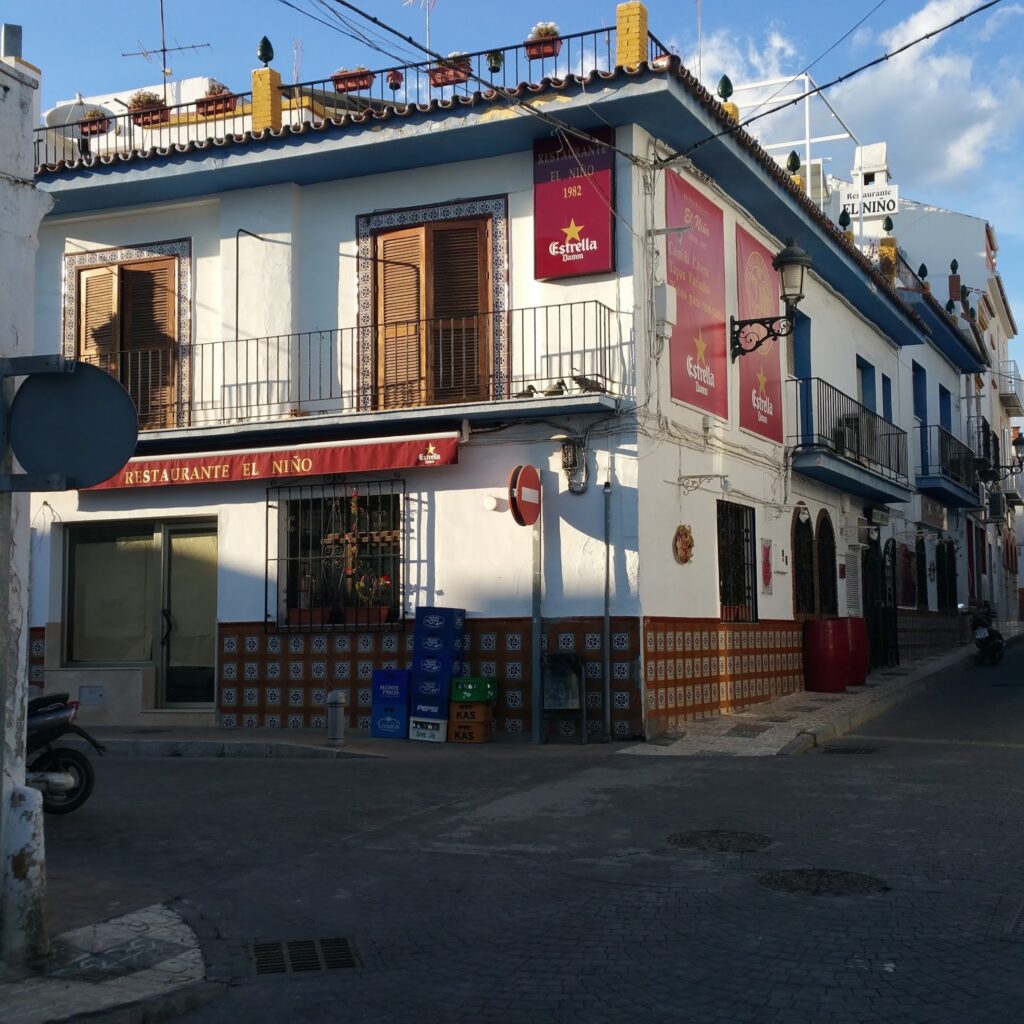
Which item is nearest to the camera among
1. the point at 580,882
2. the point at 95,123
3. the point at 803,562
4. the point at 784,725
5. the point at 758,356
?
the point at 580,882

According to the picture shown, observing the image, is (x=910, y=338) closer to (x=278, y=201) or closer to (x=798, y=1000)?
(x=278, y=201)

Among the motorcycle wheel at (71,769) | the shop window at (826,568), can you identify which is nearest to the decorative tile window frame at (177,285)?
the motorcycle wheel at (71,769)

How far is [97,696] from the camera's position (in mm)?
15633

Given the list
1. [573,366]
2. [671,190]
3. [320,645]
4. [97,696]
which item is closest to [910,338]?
[671,190]

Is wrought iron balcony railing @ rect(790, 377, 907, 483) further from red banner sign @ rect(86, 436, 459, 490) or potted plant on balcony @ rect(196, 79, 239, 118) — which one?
potted plant on balcony @ rect(196, 79, 239, 118)

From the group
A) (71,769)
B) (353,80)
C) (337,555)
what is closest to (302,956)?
(71,769)

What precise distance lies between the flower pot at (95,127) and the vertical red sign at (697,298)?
7.91 meters

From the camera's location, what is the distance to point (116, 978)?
5074mm

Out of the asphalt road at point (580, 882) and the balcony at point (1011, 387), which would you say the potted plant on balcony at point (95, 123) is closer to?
the asphalt road at point (580, 882)

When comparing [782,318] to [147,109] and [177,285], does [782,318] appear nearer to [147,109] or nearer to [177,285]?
[177,285]

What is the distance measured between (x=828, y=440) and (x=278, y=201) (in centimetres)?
903

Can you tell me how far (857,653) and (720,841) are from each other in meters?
11.8

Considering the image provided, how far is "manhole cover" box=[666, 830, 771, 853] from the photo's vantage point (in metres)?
7.53

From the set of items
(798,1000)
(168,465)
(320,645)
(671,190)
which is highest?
(671,190)
